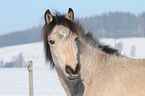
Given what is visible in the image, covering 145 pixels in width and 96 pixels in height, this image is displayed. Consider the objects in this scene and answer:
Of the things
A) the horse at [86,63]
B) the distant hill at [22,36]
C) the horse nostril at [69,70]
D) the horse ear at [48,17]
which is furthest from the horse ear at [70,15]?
the distant hill at [22,36]

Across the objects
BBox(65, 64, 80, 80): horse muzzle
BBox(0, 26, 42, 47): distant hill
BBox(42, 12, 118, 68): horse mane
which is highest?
BBox(0, 26, 42, 47): distant hill

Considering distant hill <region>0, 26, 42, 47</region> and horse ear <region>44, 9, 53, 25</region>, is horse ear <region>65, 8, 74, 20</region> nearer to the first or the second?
horse ear <region>44, 9, 53, 25</region>

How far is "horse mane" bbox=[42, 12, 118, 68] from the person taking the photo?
378cm

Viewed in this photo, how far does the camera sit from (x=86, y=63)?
13.0 feet

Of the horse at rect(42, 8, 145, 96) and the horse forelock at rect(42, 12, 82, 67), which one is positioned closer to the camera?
the horse at rect(42, 8, 145, 96)

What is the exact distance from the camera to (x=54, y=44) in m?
3.62

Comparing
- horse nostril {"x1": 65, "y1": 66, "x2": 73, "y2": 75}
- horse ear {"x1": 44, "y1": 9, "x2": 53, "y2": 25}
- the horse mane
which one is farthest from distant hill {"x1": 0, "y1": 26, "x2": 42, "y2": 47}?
horse nostril {"x1": 65, "y1": 66, "x2": 73, "y2": 75}

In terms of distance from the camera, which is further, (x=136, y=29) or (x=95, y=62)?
(x=136, y=29)

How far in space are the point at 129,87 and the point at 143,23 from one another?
19840 centimetres

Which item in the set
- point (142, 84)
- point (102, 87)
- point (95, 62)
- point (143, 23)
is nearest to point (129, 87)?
point (142, 84)

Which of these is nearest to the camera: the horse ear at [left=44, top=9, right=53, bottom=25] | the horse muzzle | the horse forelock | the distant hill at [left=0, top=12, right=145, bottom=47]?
the horse muzzle

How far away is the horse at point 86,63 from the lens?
11.4 feet

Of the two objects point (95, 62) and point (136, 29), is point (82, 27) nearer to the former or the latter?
point (95, 62)

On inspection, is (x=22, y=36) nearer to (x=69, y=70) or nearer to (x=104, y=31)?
(x=104, y=31)
